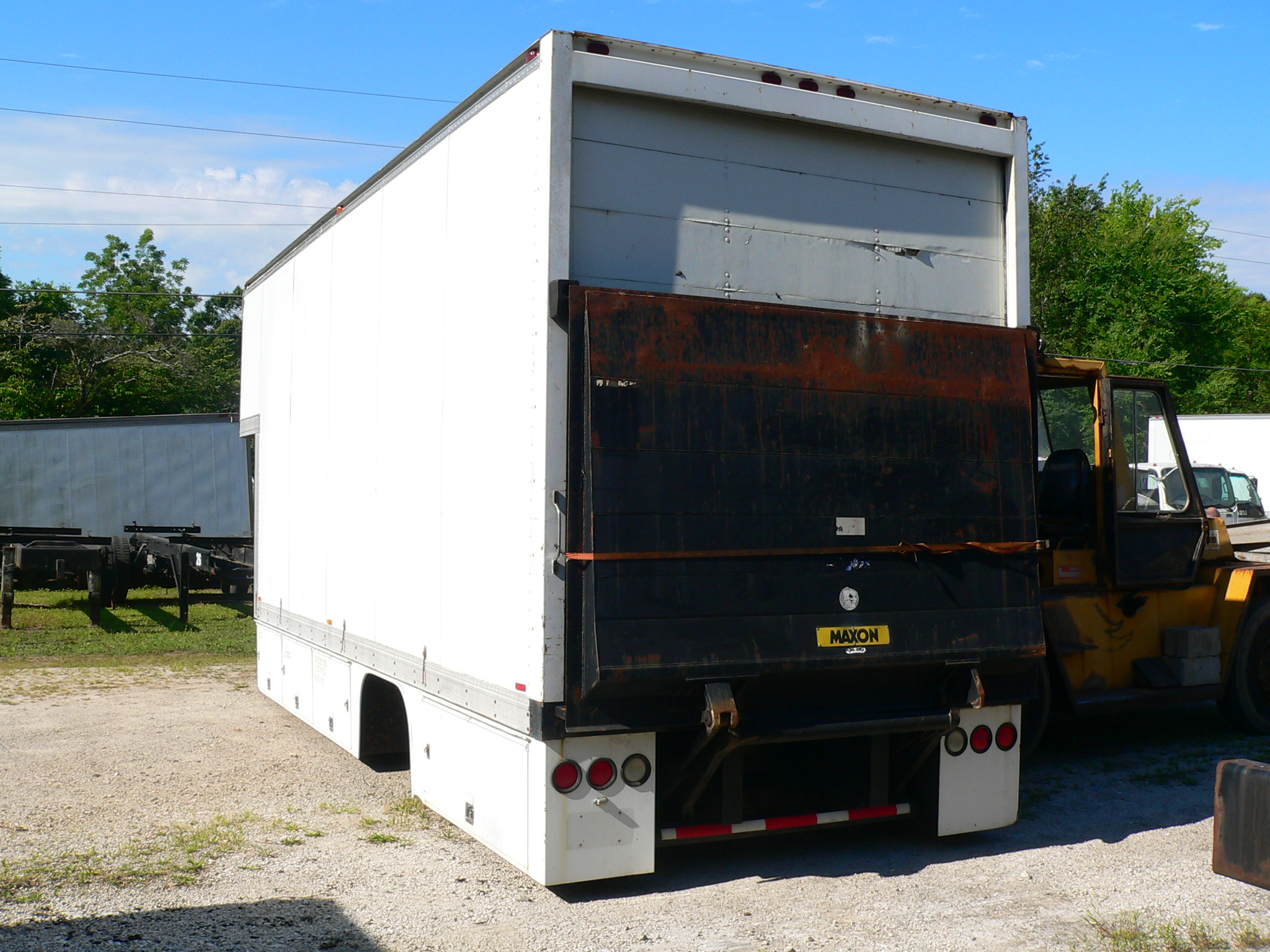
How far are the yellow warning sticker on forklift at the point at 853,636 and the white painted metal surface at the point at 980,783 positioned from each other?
880mm

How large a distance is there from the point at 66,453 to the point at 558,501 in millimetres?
18323

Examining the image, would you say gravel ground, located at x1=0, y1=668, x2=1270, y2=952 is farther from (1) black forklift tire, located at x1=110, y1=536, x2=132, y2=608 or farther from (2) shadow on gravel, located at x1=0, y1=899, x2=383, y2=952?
(1) black forklift tire, located at x1=110, y1=536, x2=132, y2=608

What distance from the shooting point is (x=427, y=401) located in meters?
6.17

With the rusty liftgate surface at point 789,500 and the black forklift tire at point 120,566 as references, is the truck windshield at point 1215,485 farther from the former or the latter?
the black forklift tire at point 120,566

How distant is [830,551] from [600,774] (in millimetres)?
1407

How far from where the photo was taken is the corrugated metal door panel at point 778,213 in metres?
5.16

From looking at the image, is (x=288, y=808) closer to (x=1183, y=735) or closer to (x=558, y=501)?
(x=558, y=501)

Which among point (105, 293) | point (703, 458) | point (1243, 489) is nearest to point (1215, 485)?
point (1243, 489)

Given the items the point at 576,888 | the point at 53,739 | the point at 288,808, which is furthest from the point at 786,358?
the point at 53,739

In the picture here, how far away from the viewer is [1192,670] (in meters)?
8.20

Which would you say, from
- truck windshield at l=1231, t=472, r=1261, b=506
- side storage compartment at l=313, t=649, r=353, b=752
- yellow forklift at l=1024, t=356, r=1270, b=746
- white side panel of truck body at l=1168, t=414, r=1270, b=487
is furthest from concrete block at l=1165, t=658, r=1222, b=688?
white side panel of truck body at l=1168, t=414, r=1270, b=487

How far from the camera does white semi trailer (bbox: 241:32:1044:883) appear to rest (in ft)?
16.1

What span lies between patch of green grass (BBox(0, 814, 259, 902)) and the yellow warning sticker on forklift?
10.3ft

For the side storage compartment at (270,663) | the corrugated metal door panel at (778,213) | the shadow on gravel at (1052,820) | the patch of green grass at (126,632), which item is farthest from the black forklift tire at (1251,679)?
the patch of green grass at (126,632)
